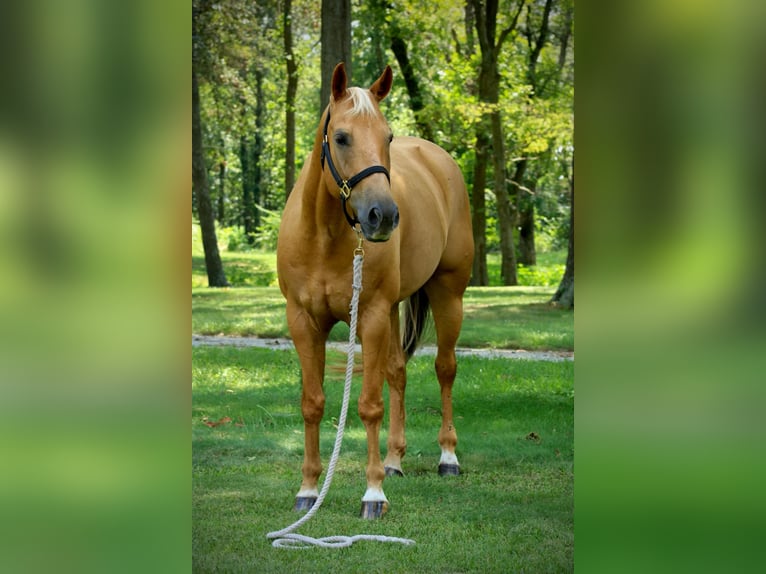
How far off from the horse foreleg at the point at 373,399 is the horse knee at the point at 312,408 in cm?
25

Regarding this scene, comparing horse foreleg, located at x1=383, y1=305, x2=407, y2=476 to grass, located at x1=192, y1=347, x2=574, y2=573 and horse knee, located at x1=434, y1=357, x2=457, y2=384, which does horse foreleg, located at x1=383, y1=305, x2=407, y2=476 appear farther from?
horse knee, located at x1=434, y1=357, x2=457, y2=384

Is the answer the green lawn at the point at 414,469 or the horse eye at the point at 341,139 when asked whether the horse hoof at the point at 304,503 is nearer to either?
the green lawn at the point at 414,469

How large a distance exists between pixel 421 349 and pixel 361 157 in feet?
20.0

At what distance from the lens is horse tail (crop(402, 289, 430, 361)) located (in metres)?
6.26

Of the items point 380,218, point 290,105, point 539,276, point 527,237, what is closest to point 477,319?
point 380,218

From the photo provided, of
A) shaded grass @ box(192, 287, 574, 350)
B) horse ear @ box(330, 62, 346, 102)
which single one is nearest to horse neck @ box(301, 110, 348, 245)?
horse ear @ box(330, 62, 346, 102)

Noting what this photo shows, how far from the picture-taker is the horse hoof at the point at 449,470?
5.72 metres

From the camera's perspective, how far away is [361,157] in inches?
164
